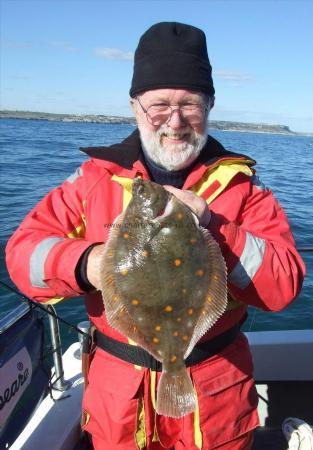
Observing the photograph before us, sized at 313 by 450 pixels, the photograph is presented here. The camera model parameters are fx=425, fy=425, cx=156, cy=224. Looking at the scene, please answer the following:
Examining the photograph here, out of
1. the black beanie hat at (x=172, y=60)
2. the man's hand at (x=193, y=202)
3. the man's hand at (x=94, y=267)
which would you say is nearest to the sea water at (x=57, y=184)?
the man's hand at (x=94, y=267)

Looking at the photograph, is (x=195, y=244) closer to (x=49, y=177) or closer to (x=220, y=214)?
(x=220, y=214)

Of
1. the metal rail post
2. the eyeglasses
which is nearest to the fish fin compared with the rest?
the eyeglasses

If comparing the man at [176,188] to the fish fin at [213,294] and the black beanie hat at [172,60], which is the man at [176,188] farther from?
the fish fin at [213,294]

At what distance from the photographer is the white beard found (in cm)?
262

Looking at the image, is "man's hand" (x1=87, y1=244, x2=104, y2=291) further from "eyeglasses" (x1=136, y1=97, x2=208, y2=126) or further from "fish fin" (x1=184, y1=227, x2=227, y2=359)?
"eyeglasses" (x1=136, y1=97, x2=208, y2=126)

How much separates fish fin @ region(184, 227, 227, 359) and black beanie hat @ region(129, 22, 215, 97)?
1013 millimetres

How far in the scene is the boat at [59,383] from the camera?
2746 mm

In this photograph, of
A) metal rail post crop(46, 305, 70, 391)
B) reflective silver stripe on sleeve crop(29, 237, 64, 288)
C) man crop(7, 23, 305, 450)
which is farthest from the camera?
metal rail post crop(46, 305, 70, 391)

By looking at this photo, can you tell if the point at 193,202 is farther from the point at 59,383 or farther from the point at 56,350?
the point at 59,383

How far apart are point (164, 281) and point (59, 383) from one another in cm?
198

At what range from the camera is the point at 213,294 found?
2.19m

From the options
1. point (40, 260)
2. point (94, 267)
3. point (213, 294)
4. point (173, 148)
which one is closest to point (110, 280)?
point (94, 267)

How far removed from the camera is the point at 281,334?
4.27 metres

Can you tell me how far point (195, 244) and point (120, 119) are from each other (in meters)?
185
